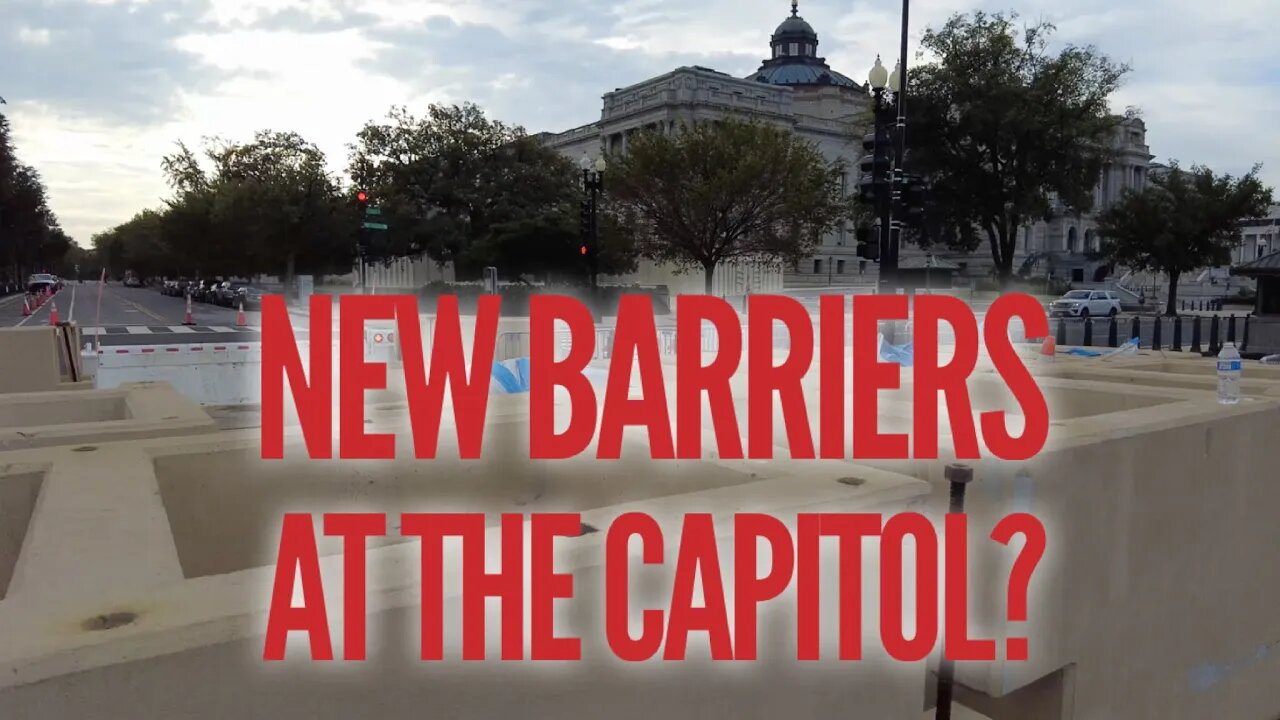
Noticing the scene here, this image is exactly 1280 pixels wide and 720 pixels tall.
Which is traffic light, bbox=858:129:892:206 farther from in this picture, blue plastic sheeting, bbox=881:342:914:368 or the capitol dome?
the capitol dome

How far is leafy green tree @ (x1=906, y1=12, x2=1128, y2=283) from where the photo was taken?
1275 inches

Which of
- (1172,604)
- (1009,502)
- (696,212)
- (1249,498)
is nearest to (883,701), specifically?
(1009,502)

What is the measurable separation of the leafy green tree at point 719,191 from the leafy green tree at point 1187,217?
20619 mm

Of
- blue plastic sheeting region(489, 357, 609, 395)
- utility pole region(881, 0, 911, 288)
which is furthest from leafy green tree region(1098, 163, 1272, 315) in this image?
blue plastic sheeting region(489, 357, 609, 395)

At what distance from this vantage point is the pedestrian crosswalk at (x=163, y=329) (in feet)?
104

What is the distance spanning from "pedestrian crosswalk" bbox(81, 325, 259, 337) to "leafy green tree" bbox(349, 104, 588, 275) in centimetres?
1071

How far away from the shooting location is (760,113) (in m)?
70.1

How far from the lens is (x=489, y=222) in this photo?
45188 mm

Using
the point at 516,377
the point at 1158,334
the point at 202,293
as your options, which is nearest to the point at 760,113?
the point at 202,293

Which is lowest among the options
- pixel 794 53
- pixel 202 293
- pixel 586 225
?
pixel 202 293

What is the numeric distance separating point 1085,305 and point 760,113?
3569 centimetres

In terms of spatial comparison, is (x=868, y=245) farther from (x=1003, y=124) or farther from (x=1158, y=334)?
(x=1003, y=124)

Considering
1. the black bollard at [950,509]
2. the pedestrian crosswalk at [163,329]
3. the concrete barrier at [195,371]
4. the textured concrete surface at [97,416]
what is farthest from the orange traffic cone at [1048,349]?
the pedestrian crosswalk at [163,329]
